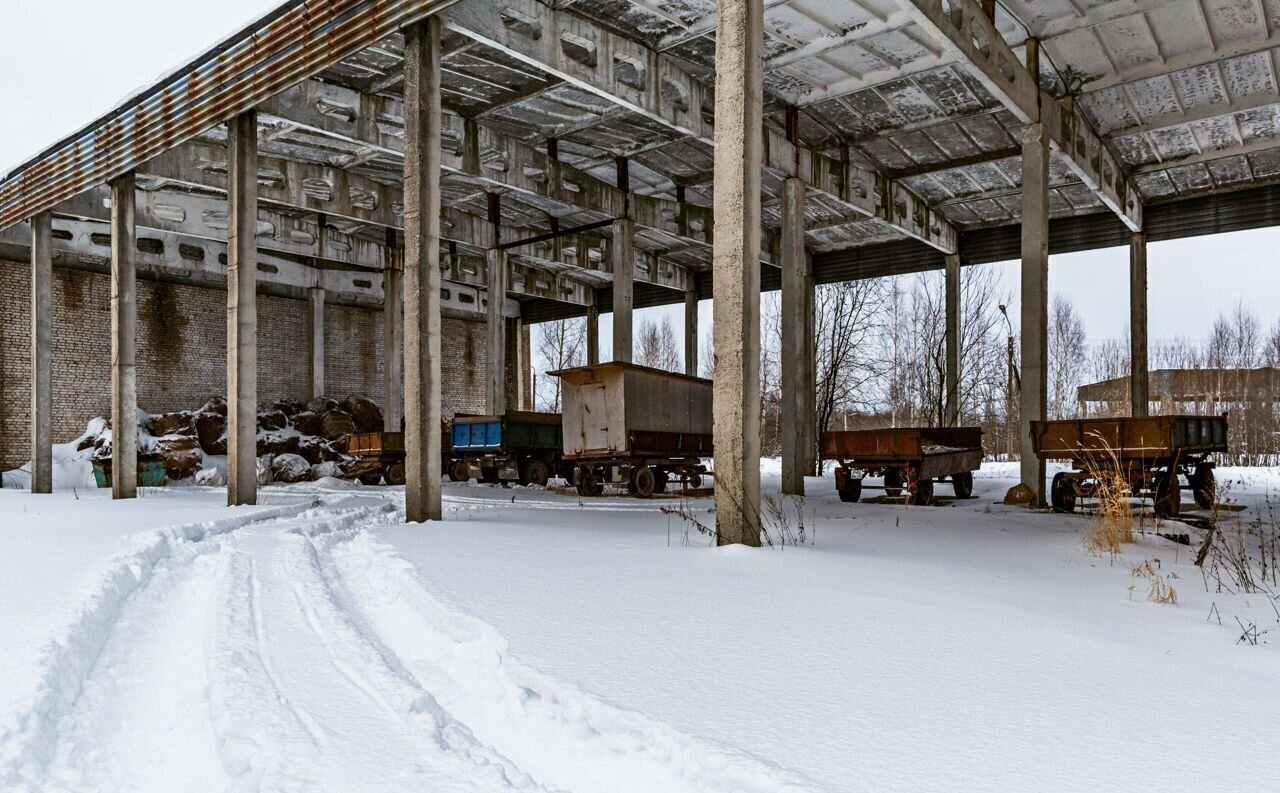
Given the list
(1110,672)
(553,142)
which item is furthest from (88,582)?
(553,142)

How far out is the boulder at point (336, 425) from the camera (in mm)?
25031

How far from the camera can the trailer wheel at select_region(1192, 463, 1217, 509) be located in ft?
46.0

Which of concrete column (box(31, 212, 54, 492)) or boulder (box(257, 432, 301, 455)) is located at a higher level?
concrete column (box(31, 212, 54, 492))

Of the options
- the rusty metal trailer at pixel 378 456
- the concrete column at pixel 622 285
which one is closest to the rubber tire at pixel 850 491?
the concrete column at pixel 622 285

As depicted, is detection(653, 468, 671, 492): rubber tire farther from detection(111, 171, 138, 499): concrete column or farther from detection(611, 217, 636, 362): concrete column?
detection(111, 171, 138, 499): concrete column

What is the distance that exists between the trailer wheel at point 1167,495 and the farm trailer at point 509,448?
12.1 meters

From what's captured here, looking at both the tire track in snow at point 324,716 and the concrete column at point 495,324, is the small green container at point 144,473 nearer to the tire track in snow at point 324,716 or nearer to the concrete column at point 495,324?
the concrete column at point 495,324

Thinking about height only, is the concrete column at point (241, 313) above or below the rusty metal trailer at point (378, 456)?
above

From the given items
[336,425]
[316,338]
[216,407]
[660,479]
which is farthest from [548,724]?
[316,338]

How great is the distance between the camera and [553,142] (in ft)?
58.9

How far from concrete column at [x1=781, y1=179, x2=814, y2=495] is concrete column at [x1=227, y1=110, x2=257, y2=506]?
952 cm

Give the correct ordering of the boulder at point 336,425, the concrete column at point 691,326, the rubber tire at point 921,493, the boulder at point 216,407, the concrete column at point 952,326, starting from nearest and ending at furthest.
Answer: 1. the rubber tire at point 921,493
2. the concrete column at point 952,326
3. the boulder at point 216,407
4. the boulder at point 336,425
5. the concrete column at point 691,326

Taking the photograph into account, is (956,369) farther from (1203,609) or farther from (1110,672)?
(1110,672)

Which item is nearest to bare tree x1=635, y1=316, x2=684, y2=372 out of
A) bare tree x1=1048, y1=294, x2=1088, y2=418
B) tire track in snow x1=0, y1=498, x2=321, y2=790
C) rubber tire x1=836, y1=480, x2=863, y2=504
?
bare tree x1=1048, y1=294, x2=1088, y2=418
